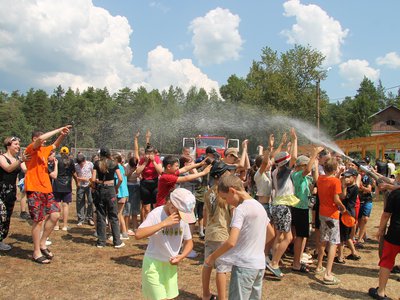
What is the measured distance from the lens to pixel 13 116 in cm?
6881

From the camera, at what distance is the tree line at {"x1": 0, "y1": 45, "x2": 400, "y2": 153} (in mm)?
52469

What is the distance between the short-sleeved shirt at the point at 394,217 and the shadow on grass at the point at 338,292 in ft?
3.31

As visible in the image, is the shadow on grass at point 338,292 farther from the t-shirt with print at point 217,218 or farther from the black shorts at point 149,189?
the black shorts at point 149,189

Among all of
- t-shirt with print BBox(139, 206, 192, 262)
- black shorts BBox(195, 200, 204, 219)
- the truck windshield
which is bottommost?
black shorts BBox(195, 200, 204, 219)

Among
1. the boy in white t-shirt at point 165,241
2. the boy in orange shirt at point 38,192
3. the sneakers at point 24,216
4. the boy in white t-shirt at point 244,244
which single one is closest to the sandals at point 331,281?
the boy in white t-shirt at point 244,244

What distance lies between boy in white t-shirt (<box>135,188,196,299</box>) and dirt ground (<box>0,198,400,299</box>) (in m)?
1.96

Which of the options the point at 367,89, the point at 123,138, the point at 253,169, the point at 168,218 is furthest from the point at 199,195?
the point at 367,89

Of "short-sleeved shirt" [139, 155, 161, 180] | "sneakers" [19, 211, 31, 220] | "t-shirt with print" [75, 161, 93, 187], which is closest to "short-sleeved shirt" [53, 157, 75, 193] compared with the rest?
"t-shirt with print" [75, 161, 93, 187]

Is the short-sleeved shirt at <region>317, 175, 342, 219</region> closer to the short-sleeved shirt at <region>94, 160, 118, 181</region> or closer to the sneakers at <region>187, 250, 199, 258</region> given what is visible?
the sneakers at <region>187, 250, 199, 258</region>

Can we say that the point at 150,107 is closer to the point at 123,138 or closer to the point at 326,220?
the point at 123,138

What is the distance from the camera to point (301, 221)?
21.0 ft

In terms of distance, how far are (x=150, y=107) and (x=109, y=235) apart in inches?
2690

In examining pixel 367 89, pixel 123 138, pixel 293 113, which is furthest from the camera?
pixel 367 89

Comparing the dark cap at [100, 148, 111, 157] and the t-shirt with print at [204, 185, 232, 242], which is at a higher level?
the dark cap at [100, 148, 111, 157]
